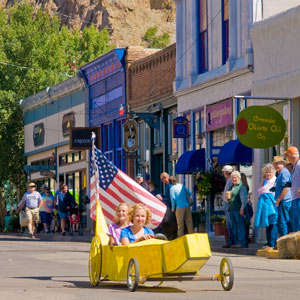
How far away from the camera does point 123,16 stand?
468ft

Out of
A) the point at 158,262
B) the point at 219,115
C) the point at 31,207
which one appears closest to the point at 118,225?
the point at 158,262

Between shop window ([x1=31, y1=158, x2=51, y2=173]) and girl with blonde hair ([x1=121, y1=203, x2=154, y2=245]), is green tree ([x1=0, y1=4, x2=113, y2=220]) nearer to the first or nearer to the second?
shop window ([x1=31, y1=158, x2=51, y2=173])

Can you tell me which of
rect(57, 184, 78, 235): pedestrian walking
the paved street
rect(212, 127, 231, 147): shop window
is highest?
rect(212, 127, 231, 147): shop window

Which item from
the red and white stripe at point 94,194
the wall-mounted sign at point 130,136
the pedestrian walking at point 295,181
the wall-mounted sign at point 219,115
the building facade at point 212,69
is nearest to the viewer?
the red and white stripe at point 94,194

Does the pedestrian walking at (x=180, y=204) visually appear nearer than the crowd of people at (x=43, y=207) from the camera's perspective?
Yes

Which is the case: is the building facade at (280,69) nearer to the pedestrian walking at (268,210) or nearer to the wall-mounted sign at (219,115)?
the wall-mounted sign at (219,115)

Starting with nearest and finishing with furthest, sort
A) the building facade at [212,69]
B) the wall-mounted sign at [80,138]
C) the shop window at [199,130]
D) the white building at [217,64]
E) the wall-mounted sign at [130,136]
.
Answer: the white building at [217,64] → the building facade at [212,69] → the shop window at [199,130] → the wall-mounted sign at [130,136] → the wall-mounted sign at [80,138]

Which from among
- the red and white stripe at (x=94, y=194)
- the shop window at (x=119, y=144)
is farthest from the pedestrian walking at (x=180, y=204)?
the shop window at (x=119, y=144)

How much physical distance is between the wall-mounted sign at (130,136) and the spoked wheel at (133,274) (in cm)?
2639

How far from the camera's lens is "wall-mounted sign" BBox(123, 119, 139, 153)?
39.8 metres

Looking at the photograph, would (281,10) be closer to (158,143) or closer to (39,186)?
(158,143)

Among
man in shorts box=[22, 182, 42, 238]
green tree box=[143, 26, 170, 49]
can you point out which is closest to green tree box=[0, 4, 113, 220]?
man in shorts box=[22, 182, 42, 238]

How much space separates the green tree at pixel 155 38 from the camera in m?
136

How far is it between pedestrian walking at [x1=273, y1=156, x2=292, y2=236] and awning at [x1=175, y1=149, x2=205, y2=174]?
10941mm
